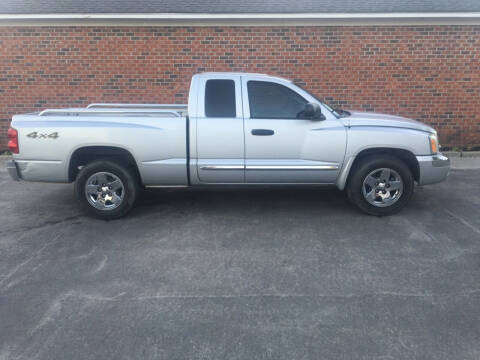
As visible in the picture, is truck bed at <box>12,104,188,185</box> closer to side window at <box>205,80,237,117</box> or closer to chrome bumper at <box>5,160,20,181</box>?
chrome bumper at <box>5,160,20,181</box>

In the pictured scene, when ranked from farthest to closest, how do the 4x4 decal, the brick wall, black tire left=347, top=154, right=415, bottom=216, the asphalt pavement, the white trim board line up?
the brick wall, the white trim board, black tire left=347, top=154, right=415, bottom=216, the 4x4 decal, the asphalt pavement

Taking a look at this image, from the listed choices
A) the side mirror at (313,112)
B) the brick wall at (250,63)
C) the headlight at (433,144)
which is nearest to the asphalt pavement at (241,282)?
the headlight at (433,144)

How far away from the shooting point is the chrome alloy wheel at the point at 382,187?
5656mm

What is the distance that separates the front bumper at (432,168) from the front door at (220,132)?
2.35 m

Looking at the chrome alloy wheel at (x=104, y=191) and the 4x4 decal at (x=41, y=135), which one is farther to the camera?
the chrome alloy wheel at (x=104, y=191)

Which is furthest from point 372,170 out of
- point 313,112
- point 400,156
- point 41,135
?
point 41,135

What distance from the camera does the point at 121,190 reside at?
18.5 ft

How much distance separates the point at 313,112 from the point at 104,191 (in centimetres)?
287

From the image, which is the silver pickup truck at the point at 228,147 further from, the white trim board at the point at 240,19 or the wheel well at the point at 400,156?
the white trim board at the point at 240,19

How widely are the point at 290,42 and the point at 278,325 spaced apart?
7.39 meters

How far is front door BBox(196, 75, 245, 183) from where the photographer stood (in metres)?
5.51

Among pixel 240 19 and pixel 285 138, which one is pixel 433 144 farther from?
pixel 240 19

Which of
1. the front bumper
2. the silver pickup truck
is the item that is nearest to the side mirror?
the silver pickup truck

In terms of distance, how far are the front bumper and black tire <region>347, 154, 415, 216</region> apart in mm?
175
